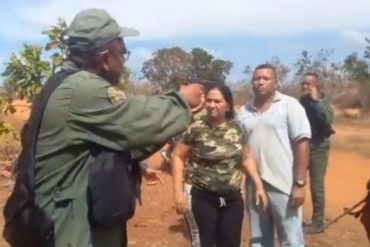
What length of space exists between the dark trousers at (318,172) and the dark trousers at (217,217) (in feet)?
8.78

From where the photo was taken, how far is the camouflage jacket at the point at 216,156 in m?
6.20

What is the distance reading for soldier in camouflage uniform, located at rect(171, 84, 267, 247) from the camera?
6203 mm

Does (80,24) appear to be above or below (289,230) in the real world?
above

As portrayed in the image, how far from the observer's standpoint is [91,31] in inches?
140

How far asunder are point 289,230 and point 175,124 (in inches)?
115

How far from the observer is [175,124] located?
3506 mm

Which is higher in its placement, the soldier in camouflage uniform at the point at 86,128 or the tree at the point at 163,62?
the soldier in camouflage uniform at the point at 86,128

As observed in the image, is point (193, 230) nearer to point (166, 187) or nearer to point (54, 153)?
point (54, 153)

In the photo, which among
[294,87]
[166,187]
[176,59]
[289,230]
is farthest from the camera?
[294,87]

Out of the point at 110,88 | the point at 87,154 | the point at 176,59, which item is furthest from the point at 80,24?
the point at 176,59

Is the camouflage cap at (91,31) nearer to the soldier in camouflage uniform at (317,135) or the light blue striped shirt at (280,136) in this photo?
the light blue striped shirt at (280,136)

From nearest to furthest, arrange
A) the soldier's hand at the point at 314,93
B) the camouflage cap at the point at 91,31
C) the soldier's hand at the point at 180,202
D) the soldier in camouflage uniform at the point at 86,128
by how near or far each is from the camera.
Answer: the soldier in camouflage uniform at the point at 86,128 < the camouflage cap at the point at 91,31 < the soldier's hand at the point at 180,202 < the soldier's hand at the point at 314,93

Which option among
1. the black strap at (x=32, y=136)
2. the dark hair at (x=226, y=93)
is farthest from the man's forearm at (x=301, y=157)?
the black strap at (x=32, y=136)

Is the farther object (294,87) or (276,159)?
(294,87)
